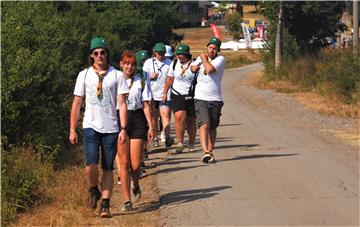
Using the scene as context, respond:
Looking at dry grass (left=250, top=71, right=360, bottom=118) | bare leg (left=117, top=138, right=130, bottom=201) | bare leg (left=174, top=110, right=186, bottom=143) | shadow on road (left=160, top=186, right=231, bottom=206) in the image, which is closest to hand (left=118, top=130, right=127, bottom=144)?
bare leg (left=117, top=138, right=130, bottom=201)

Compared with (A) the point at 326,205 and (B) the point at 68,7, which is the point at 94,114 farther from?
(B) the point at 68,7

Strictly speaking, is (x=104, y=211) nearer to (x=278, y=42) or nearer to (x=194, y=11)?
(x=278, y=42)

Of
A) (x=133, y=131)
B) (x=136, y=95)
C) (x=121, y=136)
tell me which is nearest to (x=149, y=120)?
(x=133, y=131)

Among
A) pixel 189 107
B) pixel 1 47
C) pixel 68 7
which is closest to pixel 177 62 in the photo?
pixel 189 107

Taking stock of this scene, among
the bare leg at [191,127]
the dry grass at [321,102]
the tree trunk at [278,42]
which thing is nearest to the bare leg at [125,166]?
the bare leg at [191,127]

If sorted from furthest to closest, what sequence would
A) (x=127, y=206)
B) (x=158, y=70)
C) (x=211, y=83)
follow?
(x=158, y=70) < (x=211, y=83) < (x=127, y=206)

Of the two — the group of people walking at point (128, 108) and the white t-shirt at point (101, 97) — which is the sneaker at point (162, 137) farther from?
the white t-shirt at point (101, 97)

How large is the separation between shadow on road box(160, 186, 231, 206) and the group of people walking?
0.36m

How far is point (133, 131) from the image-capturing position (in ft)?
27.8

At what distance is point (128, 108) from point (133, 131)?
0.39 meters

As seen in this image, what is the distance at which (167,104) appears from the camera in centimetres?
1254

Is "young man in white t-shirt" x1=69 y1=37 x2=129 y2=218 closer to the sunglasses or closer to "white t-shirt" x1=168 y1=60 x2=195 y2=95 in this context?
the sunglasses

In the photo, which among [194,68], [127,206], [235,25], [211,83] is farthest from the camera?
[235,25]

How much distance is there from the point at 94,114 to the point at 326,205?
2.75 m
